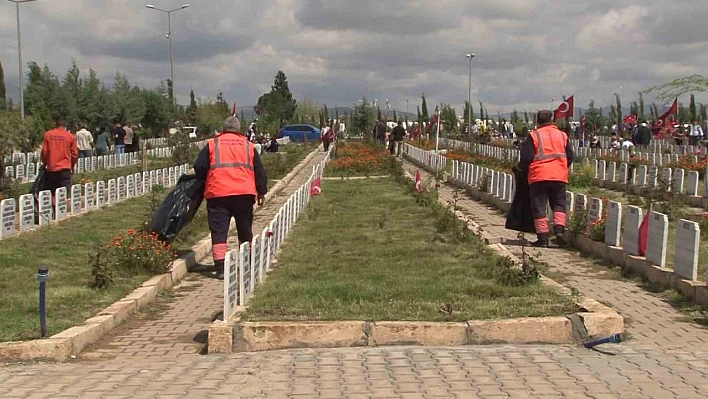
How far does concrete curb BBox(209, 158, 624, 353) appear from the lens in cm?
670

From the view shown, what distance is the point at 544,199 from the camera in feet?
37.8

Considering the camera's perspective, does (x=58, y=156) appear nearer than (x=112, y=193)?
Yes

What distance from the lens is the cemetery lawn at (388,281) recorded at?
7191mm

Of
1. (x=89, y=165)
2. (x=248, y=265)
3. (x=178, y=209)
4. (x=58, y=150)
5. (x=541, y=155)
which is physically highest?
(x=541, y=155)

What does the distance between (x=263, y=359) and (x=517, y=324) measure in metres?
2.09

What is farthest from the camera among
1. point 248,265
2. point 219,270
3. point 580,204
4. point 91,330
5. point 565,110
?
point 565,110

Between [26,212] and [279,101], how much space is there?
3577 inches

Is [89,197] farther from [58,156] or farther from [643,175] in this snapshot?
[643,175]

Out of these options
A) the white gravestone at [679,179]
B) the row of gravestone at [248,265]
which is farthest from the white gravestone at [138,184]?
the white gravestone at [679,179]

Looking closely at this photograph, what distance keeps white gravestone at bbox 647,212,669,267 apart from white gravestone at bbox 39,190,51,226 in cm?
953

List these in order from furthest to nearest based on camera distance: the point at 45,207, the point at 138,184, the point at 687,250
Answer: the point at 138,184 → the point at 45,207 → the point at 687,250

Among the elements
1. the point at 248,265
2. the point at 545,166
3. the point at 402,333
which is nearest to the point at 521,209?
the point at 545,166

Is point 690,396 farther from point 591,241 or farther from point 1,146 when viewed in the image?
point 1,146

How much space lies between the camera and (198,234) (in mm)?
13375
